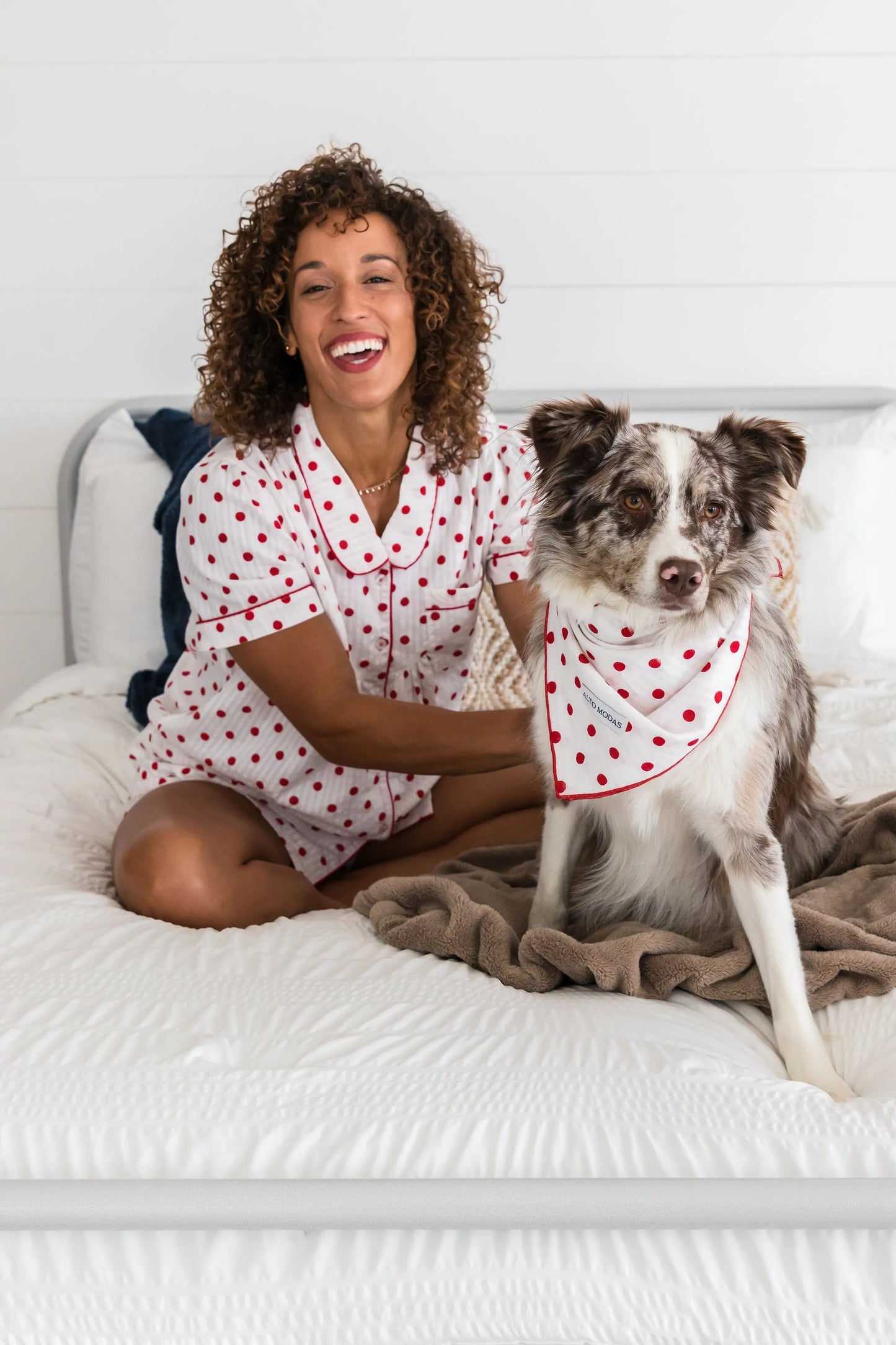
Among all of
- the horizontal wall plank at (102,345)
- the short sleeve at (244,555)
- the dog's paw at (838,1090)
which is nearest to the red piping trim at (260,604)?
the short sleeve at (244,555)

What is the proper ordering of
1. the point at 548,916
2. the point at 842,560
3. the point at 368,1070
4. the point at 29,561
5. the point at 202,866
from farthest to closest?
the point at 29,561
the point at 842,560
the point at 202,866
the point at 548,916
the point at 368,1070

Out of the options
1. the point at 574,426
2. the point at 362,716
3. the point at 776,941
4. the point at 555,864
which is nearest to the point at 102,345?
the point at 362,716

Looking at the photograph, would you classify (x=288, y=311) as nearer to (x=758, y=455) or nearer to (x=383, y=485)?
(x=383, y=485)

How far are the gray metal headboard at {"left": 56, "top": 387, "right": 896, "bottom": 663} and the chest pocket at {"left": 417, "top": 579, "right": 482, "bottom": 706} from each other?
3.29 ft

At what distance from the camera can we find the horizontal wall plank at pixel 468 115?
9.02 feet

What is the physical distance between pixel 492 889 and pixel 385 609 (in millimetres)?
518

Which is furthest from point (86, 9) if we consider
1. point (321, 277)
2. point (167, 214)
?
point (321, 277)

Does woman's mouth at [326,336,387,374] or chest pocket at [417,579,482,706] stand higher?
woman's mouth at [326,336,387,374]

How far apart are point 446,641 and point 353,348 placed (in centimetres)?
53

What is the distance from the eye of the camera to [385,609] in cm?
192

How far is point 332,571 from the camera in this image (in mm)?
1880

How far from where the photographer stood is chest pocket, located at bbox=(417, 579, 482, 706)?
6.37 feet

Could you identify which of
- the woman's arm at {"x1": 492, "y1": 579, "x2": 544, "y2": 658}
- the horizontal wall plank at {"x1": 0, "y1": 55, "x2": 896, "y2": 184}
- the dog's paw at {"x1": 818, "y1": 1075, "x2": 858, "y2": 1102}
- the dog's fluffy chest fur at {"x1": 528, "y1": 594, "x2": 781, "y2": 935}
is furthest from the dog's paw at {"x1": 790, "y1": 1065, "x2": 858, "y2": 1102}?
the horizontal wall plank at {"x1": 0, "y1": 55, "x2": 896, "y2": 184}

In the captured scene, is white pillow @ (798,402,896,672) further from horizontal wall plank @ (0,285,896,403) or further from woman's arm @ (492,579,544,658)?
woman's arm @ (492,579,544,658)
